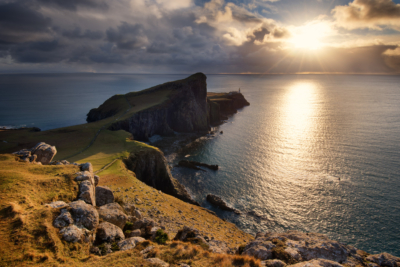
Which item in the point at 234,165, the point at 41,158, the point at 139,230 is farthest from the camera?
the point at 234,165

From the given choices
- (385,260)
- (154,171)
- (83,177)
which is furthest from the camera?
(154,171)

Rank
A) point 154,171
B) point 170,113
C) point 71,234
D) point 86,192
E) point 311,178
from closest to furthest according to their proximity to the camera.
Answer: point 71,234 < point 86,192 < point 154,171 < point 311,178 < point 170,113

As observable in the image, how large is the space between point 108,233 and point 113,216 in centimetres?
238

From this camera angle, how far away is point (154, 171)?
53281mm

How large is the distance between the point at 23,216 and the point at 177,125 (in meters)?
99.1

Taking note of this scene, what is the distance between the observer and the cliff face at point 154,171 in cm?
5156

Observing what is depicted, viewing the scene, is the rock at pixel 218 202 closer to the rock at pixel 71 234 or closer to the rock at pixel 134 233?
the rock at pixel 134 233

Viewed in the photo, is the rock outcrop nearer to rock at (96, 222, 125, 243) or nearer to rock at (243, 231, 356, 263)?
rock at (96, 222, 125, 243)

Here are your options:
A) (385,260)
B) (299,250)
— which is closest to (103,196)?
(299,250)

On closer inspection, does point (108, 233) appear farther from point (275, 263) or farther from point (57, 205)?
point (275, 263)

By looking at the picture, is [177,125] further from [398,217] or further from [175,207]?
[398,217]

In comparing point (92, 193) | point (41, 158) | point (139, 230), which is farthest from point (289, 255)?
point (41, 158)

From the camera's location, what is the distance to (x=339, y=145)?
81.2 meters

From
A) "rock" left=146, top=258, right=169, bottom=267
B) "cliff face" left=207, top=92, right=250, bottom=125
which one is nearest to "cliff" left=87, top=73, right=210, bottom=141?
"cliff face" left=207, top=92, right=250, bottom=125
